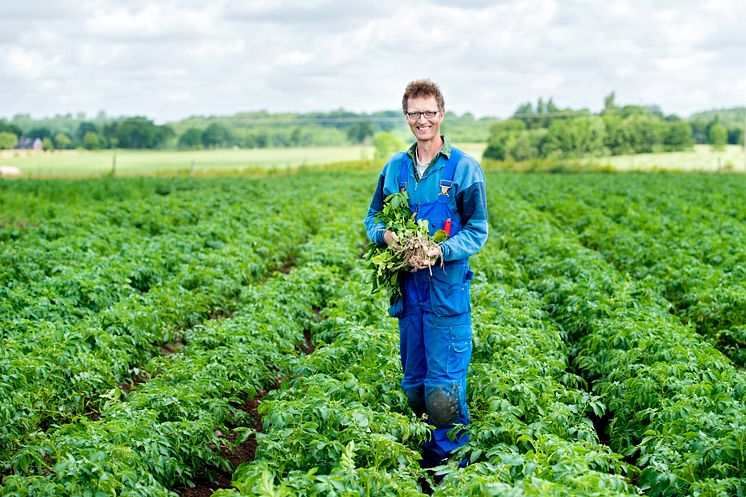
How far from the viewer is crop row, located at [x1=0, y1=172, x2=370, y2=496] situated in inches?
190

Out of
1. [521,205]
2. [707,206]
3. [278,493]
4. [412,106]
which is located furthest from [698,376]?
[707,206]

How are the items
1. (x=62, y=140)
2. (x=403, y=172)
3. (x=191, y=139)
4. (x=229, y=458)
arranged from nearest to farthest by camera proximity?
(x=403, y=172) < (x=229, y=458) < (x=62, y=140) < (x=191, y=139)

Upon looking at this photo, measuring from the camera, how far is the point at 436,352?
579 cm

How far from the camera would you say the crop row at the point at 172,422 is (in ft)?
15.8

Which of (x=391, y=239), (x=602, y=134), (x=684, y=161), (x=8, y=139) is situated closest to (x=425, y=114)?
(x=391, y=239)

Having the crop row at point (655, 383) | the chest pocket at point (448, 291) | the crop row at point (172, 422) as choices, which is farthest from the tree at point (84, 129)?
the chest pocket at point (448, 291)

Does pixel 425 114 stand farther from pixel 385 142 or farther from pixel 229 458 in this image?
pixel 385 142

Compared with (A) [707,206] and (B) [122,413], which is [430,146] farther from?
(A) [707,206]

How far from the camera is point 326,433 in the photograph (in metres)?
5.27

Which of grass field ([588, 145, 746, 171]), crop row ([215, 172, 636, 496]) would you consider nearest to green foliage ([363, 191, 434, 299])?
crop row ([215, 172, 636, 496])

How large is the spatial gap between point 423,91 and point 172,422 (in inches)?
115

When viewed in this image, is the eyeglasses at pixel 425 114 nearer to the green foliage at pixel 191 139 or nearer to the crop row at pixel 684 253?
the crop row at pixel 684 253

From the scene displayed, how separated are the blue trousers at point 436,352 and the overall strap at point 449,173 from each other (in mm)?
572

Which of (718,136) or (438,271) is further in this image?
(718,136)
